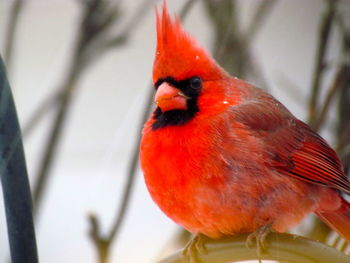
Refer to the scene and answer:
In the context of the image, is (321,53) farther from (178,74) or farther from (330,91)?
(178,74)

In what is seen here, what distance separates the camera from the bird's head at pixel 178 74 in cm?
146

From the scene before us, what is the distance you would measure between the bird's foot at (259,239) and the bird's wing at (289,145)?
16 cm

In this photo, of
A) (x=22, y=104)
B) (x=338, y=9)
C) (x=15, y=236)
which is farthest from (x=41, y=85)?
(x=15, y=236)

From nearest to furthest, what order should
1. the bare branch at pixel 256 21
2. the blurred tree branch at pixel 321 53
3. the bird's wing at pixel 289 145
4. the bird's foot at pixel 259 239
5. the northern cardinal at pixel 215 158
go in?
1. the bird's foot at pixel 259 239
2. the northern cardinal at pixel 215 158
3. the bird's wing at pixel 289 145
4. the blurred tree branch at pixel 321 53
5. the bare branch at pixel 256 21

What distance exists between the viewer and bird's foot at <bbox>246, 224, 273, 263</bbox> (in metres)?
1.42

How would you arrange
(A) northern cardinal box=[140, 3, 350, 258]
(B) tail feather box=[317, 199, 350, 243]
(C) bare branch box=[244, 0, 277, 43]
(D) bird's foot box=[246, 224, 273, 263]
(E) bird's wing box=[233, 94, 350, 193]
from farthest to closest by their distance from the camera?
(C) bare branch box=[244, 0, 277, 43], (B) tail feather box=[317, 199, 350, 243], (E) bird's wing box=[233, 94, 350, 193], (A) northern cardinal box=[140, 3, 350, 258], (D) bird's foot box=[246, 224, 273, 263]

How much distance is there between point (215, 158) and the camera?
61.4 inches

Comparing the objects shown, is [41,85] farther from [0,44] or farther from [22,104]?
[0,44]

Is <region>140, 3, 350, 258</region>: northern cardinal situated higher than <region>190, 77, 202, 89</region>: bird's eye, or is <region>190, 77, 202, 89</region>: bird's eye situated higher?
<region>190, 77, 202, 89</region>: bird's eye

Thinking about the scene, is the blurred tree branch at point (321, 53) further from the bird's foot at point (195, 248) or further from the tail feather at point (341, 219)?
the bird's foot at point (195, 248)

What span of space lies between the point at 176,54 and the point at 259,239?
37cm

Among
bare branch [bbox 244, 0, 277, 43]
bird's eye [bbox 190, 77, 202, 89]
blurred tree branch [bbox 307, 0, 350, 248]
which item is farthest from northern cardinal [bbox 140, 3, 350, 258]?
bare branch [bbox 244, 0, 277, 43]

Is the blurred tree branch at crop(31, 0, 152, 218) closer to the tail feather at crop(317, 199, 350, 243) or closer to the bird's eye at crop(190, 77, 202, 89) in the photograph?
the bird's eye at crop(190, 77, 202, 89)

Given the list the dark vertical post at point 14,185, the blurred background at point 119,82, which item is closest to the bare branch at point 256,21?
the blurred background at point 119,82
